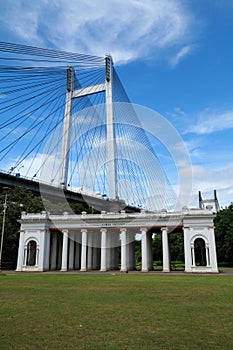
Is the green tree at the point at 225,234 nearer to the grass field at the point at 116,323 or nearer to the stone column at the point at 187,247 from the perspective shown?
the stone column at the point at 187,247

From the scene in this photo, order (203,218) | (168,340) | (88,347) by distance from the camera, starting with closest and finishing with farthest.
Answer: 1. (88,347)
2. (168,340)
3. (203,218)

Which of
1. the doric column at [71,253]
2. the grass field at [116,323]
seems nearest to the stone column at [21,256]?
the doric column at [71,253]

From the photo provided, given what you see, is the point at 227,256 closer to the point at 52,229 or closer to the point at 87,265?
the point at 87,265

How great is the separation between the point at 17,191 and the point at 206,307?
161ft

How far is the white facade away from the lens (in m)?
41.6

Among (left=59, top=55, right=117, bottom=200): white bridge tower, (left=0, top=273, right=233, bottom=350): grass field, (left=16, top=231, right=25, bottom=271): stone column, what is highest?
(left=59, top=55, right=117, bottom=200): white bridge tower

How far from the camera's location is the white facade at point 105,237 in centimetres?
4156

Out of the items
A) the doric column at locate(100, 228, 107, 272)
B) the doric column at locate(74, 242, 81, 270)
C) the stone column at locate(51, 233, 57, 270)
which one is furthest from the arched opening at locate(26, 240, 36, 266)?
the doric column at locate(100, 228, 107, 272)

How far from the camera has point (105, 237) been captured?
148ft

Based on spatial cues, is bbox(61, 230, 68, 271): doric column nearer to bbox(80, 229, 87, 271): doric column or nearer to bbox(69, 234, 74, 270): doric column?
bbox(69, 234, 74, 270): doric column

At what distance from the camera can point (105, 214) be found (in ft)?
150

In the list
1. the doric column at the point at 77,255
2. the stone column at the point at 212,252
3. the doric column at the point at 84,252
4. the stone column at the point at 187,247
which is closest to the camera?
the stone column at the point at 212,252

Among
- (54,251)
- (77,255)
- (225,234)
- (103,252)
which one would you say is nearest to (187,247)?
(103,252)

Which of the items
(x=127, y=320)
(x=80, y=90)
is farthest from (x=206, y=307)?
(x=80, y=90)
